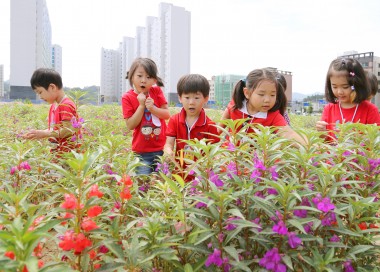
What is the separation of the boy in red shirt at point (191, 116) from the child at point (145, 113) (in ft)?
0.99

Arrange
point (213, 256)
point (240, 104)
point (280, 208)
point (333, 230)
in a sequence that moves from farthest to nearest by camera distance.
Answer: point (240, 104)
point (333, 230)
point (280, 208)
point (213, 256)

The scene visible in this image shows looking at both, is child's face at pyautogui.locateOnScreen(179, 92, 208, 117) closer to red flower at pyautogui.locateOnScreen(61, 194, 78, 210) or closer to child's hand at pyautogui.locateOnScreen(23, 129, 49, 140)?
child's hand at pyautogui.locateOnScreen(23, 129, 49, 140)

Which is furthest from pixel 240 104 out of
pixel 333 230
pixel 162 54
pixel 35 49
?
pixel 162 54

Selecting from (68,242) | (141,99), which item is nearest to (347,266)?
(68,242)

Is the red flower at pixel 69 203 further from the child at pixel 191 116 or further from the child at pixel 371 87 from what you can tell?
the child at pixel 371 87

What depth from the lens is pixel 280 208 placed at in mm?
1199

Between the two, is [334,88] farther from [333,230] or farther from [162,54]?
[162,54]

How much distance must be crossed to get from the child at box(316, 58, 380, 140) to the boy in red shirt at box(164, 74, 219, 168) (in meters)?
0.90

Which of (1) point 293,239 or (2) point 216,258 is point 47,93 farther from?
(1) point 293,239

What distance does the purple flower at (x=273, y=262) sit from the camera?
111cm

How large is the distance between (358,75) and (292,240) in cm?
187

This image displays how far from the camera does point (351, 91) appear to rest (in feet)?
8.41

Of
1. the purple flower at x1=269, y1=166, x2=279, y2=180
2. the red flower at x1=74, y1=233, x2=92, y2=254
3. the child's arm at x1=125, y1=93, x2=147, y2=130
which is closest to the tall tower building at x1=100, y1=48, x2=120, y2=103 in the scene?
the child's arm at x1=125, y1=93, x2=147, y2=130

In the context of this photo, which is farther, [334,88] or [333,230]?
[334,88]
